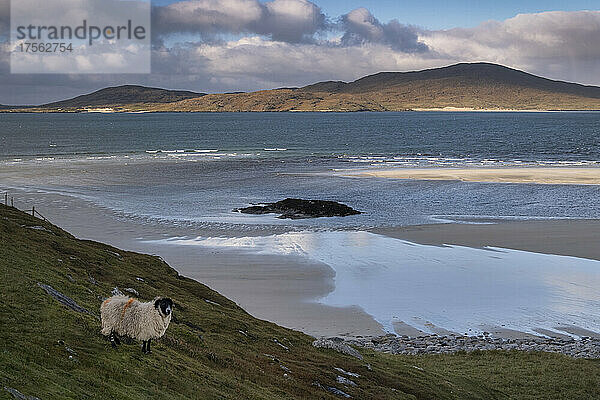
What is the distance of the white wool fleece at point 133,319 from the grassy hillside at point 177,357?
45 centimetres

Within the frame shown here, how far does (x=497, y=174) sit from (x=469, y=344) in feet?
207

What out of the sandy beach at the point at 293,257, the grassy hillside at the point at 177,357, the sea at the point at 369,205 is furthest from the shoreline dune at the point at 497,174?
the grassy hillside at the point at 177,357

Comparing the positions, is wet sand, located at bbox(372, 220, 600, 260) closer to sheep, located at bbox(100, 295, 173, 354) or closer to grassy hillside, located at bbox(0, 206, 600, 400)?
grassy hillside, located at bbox(0, 206, 600, 400)

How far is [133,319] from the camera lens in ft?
40.1

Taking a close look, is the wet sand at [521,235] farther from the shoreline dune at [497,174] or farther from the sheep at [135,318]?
the sheep at [135,318]

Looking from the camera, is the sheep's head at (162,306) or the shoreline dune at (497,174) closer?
the sheep's head at (162,306)

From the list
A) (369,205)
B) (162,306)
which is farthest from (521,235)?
(162,306)

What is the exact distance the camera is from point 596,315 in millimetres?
27734

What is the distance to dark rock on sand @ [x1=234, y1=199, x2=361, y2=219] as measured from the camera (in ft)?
177

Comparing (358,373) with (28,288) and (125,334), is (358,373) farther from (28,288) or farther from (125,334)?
(28,288)

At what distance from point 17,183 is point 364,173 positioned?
148 ft

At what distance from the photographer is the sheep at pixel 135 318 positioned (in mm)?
12219

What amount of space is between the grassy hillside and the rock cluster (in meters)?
1.06

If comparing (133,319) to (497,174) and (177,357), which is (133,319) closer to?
(177,357)
